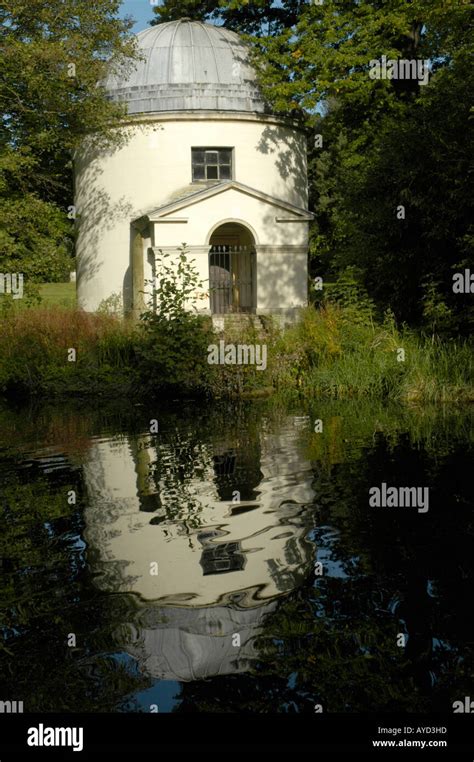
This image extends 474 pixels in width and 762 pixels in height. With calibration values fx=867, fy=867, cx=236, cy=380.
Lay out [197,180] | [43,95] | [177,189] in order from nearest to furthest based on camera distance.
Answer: [43,95] → [177,189] → [197,180]

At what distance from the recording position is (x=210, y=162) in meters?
28.8

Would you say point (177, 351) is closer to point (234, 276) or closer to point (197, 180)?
point (197, 180)

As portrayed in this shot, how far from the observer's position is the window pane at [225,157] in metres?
28.8

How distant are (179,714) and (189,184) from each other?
25286 millimetres

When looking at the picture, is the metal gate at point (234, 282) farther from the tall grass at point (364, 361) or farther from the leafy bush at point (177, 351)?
the leafy bush at point (177, 351)

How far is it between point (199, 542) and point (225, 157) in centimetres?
2310

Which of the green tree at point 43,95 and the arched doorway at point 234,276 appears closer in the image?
the green tree at point 43,95

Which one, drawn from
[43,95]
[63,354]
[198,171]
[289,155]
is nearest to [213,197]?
[198,171]

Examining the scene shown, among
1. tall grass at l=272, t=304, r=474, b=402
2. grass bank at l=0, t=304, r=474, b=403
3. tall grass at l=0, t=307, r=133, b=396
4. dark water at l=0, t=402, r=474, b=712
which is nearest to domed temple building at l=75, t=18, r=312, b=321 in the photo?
tall grass at l=0, t=307, r=133, b=396

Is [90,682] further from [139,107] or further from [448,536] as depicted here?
[139,107]

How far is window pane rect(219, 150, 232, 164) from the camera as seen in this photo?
94.6 ft

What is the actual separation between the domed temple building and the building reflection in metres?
16.4

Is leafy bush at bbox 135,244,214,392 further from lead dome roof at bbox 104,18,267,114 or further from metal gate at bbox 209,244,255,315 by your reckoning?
lead dome roof at bbox 104,18,267,114

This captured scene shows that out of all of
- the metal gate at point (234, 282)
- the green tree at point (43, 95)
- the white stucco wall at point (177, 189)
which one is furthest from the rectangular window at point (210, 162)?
the green tree at point (43, 95)
